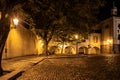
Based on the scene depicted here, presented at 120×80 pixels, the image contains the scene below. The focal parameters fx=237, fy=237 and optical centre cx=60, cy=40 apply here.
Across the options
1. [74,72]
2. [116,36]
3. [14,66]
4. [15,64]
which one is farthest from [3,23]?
[116,36]

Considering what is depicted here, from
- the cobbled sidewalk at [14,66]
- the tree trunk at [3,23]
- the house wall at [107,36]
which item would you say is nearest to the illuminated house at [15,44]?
the cobbled sidewalk at [14,66]

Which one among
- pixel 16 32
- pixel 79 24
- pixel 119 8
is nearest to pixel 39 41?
pixel 79 24

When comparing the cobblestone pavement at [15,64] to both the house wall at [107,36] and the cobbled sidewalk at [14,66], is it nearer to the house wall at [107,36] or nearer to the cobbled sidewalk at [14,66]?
the cobbled sidewalk at [14,66]

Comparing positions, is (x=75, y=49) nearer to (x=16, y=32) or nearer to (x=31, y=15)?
(x=31, y=15)

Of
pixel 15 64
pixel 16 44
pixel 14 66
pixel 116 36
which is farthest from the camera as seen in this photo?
pixel 116 36

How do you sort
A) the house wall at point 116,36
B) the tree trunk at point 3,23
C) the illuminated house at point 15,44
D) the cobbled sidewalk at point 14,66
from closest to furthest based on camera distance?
the cobbled sidewalk at point 14,66
the tree trunk at point 3,23
the illuminated house at point 15,44
the house wall at point 116,36

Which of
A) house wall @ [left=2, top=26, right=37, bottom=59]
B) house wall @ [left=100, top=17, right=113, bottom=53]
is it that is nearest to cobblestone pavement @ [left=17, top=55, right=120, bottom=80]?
house wall @ [left=2, top=26, right=37, bottom=59]

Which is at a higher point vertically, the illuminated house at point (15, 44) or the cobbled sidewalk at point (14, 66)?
the illuminated house at point (15, 44)

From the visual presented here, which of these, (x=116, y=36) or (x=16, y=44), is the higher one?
(x=116, y=36)

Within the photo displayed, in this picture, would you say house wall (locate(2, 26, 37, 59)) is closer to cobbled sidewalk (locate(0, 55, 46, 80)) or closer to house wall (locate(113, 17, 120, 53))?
cobbled sidewalk (locate(0, 55, 46, 80))

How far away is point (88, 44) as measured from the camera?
210 ft

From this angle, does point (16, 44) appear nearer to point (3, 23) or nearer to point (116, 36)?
point (3, 23)

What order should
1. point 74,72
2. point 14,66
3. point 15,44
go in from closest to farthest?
point 74,72, point 14,66, point 15,44

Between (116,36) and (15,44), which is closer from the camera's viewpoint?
(15,44)
